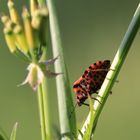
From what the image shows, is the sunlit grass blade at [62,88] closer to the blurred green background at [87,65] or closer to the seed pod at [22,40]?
the seed pod at [22,40]

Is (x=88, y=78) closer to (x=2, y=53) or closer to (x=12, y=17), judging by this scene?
(x=12, y=17)

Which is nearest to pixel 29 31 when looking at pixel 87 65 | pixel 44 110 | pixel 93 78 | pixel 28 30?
pixel 28 30

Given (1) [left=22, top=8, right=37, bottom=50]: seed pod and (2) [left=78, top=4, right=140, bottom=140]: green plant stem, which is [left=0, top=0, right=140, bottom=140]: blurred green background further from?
(1) [left=22, top=8, right=37, bottom=50]: seed pod

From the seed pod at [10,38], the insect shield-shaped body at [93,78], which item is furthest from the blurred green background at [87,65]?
the seed pod at [10,38]

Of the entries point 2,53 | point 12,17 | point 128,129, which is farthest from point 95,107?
point 2,53

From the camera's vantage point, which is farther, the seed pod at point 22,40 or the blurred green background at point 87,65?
the blurred green background at point 87,65

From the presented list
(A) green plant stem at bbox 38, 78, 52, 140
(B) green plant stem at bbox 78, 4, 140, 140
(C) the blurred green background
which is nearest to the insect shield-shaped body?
(B) green plant stem at bbox 78, 4, 140, 140

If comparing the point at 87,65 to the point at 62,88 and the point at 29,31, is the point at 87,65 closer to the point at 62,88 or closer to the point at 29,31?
the point at 62,88
